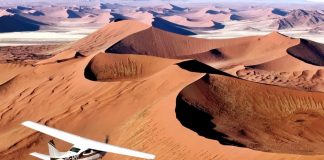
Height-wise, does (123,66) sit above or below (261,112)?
below

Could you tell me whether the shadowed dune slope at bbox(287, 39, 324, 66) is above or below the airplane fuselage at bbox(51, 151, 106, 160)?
below

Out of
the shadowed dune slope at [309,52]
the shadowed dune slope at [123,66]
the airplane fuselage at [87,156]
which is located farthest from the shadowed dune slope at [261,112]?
the shadowed dune slope at [309,52]

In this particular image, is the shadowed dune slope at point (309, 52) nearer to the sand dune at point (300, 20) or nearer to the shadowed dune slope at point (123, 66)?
the shadowed dune slope at point (123, 66)

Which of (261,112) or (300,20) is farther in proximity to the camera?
(300,20)

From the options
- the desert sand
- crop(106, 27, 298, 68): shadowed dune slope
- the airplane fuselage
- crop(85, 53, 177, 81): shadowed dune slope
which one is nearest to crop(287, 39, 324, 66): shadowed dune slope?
crop(106, 27, 298, 68): shadowed dune slope

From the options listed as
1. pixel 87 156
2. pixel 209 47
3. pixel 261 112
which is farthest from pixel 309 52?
pixel 87 156

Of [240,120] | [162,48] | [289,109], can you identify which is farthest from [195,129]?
→ [162,48]

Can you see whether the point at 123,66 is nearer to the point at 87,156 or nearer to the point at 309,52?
the point at 87,156

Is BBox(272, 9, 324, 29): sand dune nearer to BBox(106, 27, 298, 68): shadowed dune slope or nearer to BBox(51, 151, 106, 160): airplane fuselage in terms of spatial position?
BBox(106, 27, 298, 68): shadowed dune slope

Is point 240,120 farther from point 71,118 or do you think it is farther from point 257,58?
point 257,58
